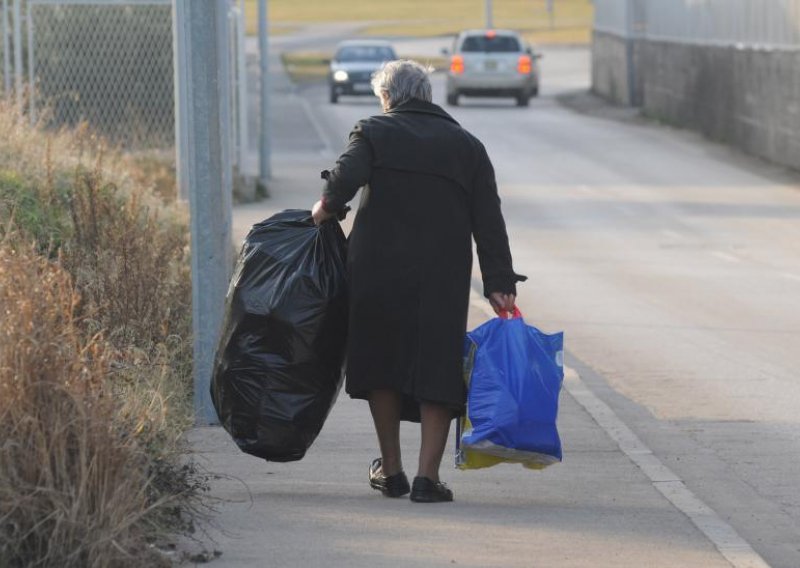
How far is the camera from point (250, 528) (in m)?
6.00

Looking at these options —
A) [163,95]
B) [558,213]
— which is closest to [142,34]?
[163,95]

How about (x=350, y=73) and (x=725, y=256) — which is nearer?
(x=725, y=256)

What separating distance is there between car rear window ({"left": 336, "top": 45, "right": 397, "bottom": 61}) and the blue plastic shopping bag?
3520cm

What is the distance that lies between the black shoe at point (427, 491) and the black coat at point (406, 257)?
11.9 inches

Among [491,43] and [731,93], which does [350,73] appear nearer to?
[491,43]

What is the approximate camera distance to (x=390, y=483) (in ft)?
22.0

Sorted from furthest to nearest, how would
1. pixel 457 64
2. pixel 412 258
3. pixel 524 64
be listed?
pixel 524 64
pixel 457 64
pixel 412 258

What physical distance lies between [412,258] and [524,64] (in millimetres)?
33386

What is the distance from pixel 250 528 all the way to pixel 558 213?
14599mm

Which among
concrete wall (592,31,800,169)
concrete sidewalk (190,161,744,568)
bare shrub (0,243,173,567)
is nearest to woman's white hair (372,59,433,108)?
concrete sidewalk (190,161,744,568)

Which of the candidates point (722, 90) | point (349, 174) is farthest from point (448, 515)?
point (722, 90)

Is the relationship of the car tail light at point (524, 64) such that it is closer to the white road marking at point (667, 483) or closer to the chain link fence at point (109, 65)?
the chain link fence at point (109, 65)

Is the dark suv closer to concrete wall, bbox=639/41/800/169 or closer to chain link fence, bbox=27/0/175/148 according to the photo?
concrete wall, bbox=639/41/800/169

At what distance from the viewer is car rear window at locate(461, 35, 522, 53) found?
40531mm
